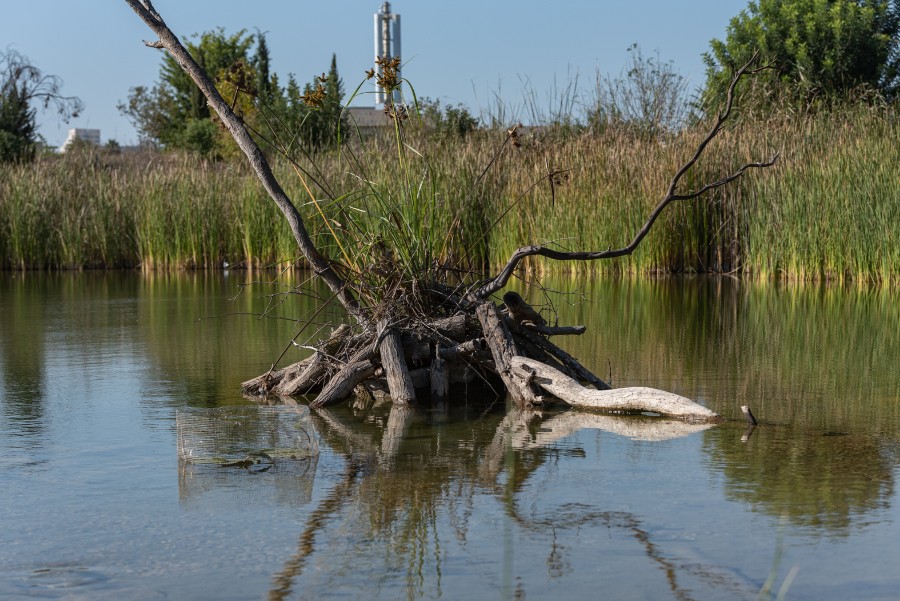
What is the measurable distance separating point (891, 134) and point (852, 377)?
857cm

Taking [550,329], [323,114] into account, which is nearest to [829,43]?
[323,114]

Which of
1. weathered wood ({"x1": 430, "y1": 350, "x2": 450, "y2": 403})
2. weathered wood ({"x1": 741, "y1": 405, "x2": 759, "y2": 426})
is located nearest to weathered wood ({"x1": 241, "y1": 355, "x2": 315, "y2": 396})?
weathered wood ({"x1": 430, "y1": 350, "x2": 450, "y2": 403})

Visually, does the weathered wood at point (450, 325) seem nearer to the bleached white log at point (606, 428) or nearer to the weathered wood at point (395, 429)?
the weathered wood at point (395, 429)

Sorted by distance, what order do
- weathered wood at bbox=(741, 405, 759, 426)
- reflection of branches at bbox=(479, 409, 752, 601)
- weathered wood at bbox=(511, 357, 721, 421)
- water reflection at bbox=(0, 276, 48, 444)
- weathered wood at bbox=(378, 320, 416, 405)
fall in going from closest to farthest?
1. reflection of branches at bbox=(479, 409, 752, 601)
2. weathered wood at bbox=(741, 405, 759, 426)
3. weathered wood at bbox=(511, 357, 721, 421)
4. water reflection at bbox=(0, 276, 48, 444)
5. weathered wood at bbox=(378, 320, 416, 405)

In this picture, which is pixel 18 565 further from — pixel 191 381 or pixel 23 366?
pixel 23 366

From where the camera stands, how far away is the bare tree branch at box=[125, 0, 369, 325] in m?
6.51

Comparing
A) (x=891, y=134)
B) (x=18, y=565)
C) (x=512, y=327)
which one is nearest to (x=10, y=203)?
(x=891, y=134)

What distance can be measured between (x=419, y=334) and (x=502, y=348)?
50 cm

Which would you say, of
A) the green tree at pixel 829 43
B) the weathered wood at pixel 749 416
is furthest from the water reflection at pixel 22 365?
the green tree at pixel 829 43

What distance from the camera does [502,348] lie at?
6035 millimetres

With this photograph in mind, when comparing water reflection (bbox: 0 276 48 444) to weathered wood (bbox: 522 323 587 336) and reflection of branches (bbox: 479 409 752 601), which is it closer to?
reflection of branches (bbox: 479 409 752 601)

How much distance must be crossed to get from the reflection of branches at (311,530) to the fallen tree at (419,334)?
58.0 inches

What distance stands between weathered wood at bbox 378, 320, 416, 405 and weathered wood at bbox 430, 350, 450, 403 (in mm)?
205

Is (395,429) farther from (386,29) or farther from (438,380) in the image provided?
(386,29)
